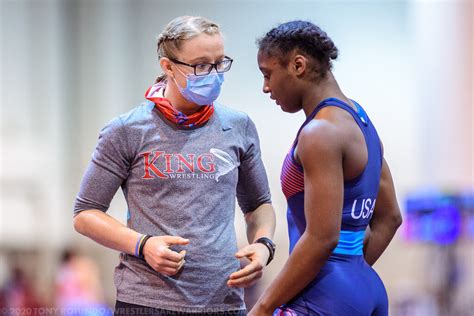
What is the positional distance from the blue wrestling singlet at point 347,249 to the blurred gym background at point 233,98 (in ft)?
17.8

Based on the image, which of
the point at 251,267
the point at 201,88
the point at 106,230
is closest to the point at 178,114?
the point at 201,88

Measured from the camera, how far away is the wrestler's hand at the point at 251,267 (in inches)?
94.7

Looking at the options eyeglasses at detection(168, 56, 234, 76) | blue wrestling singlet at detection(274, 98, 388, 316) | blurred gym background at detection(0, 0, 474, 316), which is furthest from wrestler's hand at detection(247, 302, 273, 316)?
blurred gym background at detection(0, 0, 474, 316)

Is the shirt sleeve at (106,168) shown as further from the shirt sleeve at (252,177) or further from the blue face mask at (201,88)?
the shirt sleeve at (252,177)

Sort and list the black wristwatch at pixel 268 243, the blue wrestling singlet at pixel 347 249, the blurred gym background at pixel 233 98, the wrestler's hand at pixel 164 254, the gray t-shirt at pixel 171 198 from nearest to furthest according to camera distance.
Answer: the blue wrestling singlet at pixel 347 249, the wrestler's hand at pixel 164 254, the gray t-shirt at pixel 171 198, the black wristwatch at pixel 268 243, the blurred gym background at pixel 233 98

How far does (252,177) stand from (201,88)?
1.18 ft

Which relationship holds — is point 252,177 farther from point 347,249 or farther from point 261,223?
point 347,249

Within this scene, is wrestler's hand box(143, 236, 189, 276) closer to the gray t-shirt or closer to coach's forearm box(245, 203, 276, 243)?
the gray t-shirt

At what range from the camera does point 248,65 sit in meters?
8.16

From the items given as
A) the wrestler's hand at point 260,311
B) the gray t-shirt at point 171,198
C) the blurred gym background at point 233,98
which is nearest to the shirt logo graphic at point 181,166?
the gray t-shirt at point 171,198

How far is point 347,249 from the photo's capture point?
2283 millimetres

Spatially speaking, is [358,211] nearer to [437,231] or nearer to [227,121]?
[227,121]

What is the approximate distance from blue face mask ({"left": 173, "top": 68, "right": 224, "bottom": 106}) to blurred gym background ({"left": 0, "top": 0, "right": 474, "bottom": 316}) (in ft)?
17.3

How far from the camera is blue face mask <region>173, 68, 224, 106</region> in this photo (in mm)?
2504
